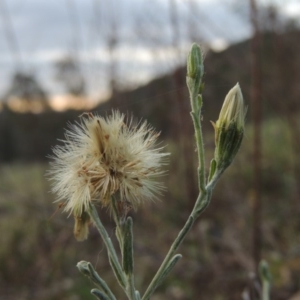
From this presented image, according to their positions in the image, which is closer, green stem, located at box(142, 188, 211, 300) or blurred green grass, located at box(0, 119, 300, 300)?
green stem, located at box(142, 188, 211, 300)

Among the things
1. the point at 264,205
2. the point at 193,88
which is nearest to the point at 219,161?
the point at 193,88

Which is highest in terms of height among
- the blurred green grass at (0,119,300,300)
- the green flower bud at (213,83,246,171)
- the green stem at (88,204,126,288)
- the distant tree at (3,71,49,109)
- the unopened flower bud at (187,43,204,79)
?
the distant tree at (3,71,49,109)

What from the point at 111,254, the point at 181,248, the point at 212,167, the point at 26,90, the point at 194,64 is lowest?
the point at 181,248

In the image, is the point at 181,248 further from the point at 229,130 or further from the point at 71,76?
the point at 229,130

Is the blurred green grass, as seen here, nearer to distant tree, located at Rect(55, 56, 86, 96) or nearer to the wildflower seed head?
distant tree, located at Rect(55, 56, 86, 96)

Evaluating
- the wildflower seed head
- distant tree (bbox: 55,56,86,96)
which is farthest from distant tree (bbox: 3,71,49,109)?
the wildflower seed head

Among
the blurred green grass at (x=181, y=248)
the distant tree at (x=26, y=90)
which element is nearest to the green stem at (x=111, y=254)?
the blurred green grass at (x=181, y=248)

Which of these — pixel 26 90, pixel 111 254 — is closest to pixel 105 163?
pixel 111 254
